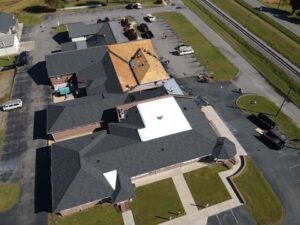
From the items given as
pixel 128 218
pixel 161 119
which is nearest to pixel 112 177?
pixel 128 218

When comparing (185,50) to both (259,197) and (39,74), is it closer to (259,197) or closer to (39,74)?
(39,74)

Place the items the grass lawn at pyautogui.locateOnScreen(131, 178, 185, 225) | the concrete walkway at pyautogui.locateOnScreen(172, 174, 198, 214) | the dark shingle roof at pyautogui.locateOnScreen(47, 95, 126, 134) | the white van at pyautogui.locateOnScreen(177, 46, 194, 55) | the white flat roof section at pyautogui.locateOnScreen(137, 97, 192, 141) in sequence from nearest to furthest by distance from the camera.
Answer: the grass lawn at pyautogui.locateOnScreen(131, 178, 185, 225), the concrete walkway at pyautogui.locateOnScreen(172, 174, 198, 214), the white flat roof section at pyautogui.locateOnScreen(137, 97, 192, 141), the dark shingle roof at pyautogui.locateOnScreen(47, 95, 126, 134), the white van at pyautogui.locateOnScreen(177, 46, 194, 55)

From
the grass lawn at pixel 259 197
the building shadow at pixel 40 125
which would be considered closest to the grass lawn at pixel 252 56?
the grass lawn at pixel 259 197

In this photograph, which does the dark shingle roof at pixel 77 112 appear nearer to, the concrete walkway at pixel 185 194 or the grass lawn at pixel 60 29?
the concrete walkway at pixel 185 194

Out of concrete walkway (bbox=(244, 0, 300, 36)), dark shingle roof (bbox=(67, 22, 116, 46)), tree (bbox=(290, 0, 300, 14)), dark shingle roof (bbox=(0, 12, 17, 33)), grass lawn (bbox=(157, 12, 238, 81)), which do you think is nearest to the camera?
grass lawn (bbox=(157, 12, 238, 81))

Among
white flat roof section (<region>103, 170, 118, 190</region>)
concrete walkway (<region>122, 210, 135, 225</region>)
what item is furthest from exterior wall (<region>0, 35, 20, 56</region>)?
concrete walkway (<region>122, 210, 135, 225</region>)

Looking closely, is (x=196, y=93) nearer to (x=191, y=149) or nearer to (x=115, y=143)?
(x=191, y=149)

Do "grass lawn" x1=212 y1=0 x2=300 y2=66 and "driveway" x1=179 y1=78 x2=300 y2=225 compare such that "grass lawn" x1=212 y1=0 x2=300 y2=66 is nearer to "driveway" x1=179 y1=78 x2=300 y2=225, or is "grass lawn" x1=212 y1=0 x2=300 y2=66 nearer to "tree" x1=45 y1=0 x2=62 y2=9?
"driveway" x1=179 y1=78 x2=300 y2=225
